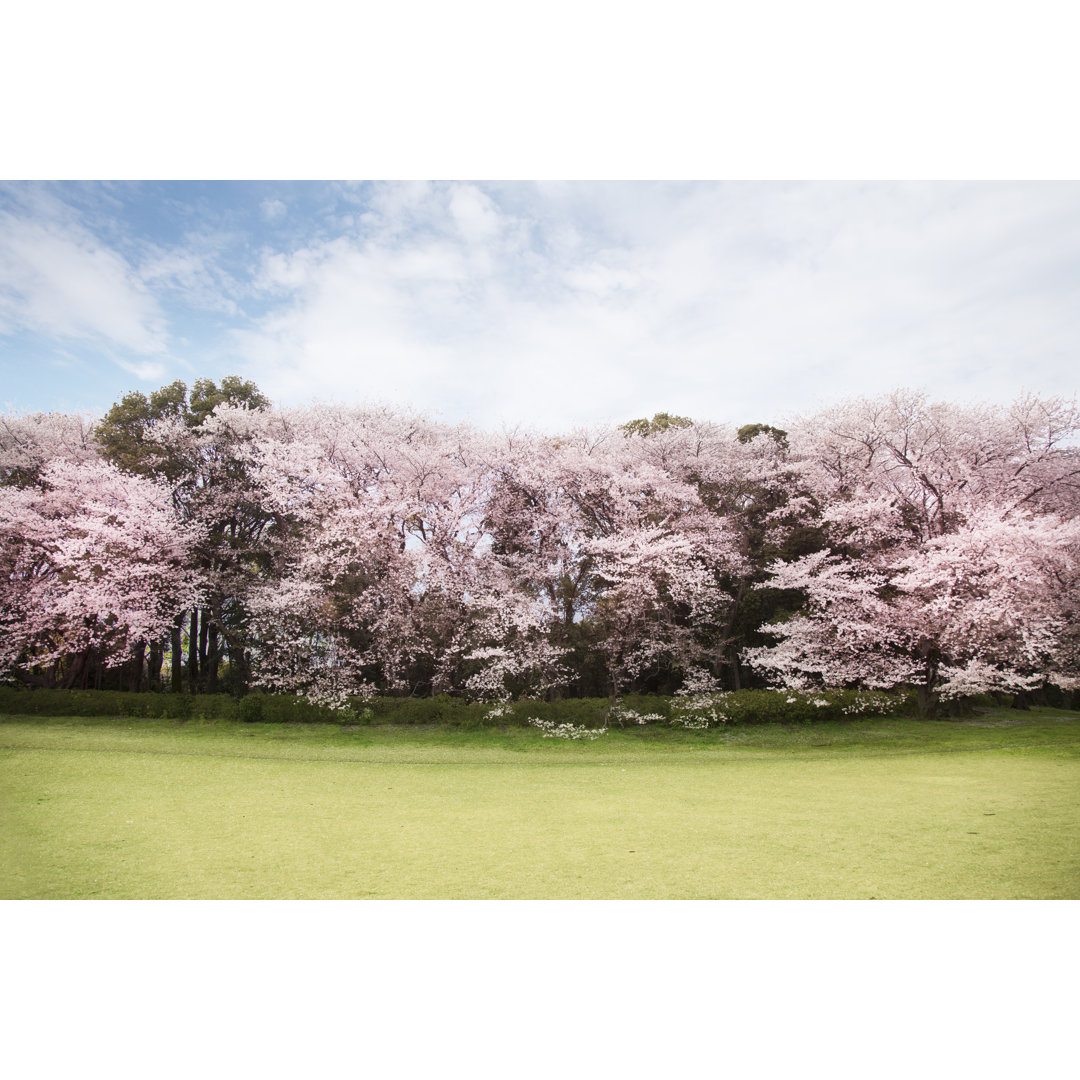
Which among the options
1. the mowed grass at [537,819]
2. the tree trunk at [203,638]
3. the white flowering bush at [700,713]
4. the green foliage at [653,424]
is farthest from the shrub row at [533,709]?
the green foliage at [653,424]

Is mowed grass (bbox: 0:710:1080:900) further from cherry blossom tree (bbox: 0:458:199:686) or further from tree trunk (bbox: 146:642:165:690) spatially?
tree trunk (bbox: 146:642:165:690)

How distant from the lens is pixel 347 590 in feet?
26.4

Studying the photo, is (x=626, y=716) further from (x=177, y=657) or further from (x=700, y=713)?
(x=177, y=657)

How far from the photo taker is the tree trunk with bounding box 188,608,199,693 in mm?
8000

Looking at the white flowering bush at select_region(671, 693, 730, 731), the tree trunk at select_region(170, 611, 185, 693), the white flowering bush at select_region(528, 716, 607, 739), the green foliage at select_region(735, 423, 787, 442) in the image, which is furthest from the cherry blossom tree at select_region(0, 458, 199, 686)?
the green foliage at select_region(735, 423, 787, 442)

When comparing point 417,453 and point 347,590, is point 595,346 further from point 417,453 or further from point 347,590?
point 347,590

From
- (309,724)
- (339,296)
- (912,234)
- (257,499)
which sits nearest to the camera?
(912,234)

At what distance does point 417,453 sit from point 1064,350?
21.4ft

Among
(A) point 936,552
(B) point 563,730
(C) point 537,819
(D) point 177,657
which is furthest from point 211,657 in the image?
(A) point 936,552

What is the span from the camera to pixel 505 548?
8.69m

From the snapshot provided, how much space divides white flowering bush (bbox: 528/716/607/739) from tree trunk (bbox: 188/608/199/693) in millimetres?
4245

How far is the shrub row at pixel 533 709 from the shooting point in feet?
24.2

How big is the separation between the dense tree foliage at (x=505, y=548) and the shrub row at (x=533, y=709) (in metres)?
0.25
